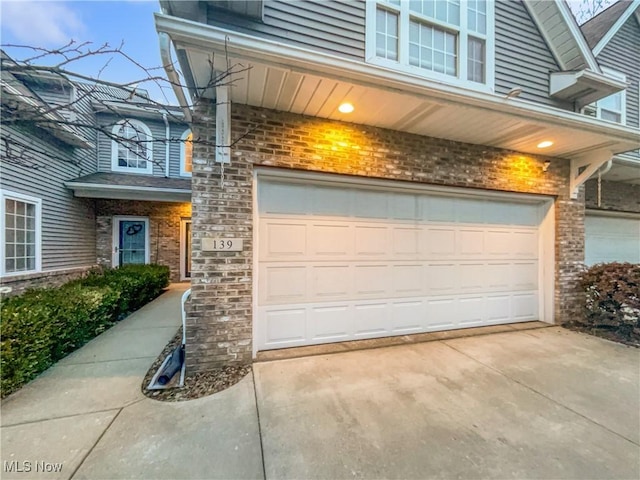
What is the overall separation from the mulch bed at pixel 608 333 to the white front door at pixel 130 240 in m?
11.0

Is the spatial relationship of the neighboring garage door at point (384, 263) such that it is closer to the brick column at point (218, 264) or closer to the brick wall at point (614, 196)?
the brick column at point (218, 264)

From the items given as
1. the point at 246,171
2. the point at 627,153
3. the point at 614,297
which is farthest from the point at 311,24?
the point at 627,153

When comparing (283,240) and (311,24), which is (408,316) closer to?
(283,240)

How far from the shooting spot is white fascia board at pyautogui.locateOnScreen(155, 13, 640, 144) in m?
2.40

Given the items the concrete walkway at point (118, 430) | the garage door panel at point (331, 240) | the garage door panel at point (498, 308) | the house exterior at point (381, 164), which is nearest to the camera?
the concrete walkway at point (118, 430)

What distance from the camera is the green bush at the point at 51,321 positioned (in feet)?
8.91

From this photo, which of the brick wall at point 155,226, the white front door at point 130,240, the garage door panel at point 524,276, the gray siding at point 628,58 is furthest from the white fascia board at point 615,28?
the white front door at point 130,240

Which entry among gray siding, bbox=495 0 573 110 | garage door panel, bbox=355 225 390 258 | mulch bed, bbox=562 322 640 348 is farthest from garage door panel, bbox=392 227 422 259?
mulch bed, bbox=562 322 640 348

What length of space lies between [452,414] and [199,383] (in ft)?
8.36

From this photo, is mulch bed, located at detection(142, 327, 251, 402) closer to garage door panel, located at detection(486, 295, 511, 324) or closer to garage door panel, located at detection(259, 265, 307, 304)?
garage door panel, located at detection(259, 265, 307, 304)

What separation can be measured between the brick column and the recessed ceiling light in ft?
4.38

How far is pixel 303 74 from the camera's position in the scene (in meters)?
2.72

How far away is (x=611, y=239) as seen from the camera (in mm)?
6324

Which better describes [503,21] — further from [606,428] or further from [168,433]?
[168,433]
